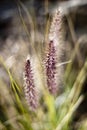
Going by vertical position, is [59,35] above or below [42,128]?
above

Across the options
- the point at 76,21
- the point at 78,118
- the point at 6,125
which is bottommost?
the point at 78,118

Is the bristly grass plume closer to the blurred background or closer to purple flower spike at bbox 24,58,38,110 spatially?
purple flower spike at bbox 24,58,38,110

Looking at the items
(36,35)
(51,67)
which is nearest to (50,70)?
(51,67)

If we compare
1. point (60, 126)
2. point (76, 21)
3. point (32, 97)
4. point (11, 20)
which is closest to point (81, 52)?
point (76, 21)

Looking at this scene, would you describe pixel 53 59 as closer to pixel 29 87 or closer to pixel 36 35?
pixel 29 87

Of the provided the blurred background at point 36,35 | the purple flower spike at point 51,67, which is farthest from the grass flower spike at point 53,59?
the blurred background at point 36,35

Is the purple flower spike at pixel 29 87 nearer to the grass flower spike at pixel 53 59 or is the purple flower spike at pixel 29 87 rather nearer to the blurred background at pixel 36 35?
the grass flower spike at pixel 53 59

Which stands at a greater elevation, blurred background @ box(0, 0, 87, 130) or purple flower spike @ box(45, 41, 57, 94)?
purple flower spike @ box(45, 41, 57, 94)

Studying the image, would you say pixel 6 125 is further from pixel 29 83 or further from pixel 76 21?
pixel 76 21

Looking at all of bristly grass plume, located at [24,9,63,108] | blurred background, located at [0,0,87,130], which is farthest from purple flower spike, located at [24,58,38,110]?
blurred background, located at [0,0,87,130]
